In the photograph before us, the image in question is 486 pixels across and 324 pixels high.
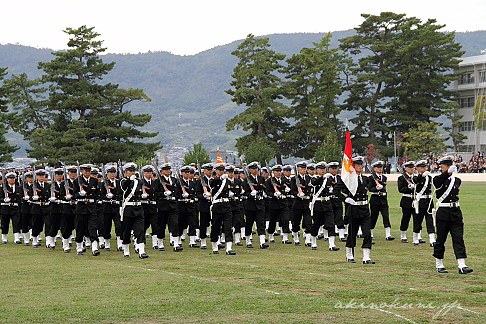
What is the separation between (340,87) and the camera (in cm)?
7375

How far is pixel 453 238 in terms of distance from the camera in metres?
11.4

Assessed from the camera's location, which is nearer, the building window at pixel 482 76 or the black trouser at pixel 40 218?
the black trouser at pixel 40 218

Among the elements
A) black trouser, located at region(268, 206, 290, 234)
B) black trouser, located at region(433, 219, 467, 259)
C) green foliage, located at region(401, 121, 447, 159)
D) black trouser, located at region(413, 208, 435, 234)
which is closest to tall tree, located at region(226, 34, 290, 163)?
green foliage, located at region(401, 121, 447, 159)

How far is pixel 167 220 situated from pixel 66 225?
2.69 m

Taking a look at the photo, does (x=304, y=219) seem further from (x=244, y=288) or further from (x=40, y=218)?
(x=40, y=218)

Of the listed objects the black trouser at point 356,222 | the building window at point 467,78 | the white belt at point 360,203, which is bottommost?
the black trouser at point 356,222

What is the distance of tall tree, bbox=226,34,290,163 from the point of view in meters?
67.5

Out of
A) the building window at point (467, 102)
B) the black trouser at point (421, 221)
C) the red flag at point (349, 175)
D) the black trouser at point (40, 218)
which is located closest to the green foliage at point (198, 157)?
the black trouser at point (40, 218)

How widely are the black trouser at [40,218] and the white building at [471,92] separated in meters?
67.0

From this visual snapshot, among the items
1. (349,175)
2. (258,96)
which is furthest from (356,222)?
(258,96)

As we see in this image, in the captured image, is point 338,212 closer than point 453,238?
No

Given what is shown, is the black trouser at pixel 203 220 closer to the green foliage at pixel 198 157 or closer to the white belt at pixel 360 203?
the white belt at pixel 360 203

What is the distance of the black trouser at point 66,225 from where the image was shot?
16359mm

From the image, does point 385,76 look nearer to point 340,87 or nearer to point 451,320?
point 340,87
